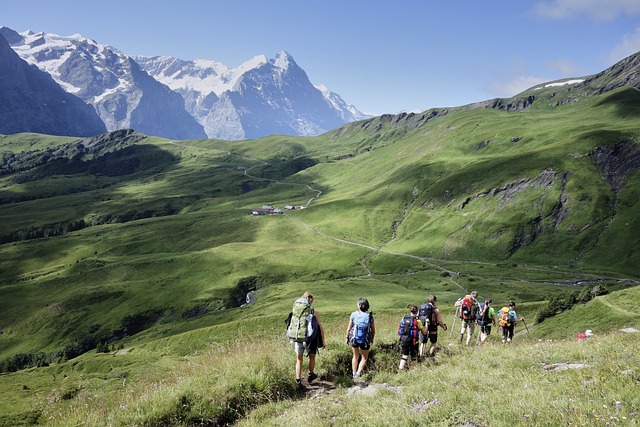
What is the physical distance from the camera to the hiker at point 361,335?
1617 cm

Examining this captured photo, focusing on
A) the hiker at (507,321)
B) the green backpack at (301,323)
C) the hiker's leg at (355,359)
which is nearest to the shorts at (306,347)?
the green backpack at (301,323)

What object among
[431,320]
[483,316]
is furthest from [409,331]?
[483,316]

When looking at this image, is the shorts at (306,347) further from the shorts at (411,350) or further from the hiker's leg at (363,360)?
the shorts at (411,350)

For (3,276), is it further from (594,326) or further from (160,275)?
(594,326)

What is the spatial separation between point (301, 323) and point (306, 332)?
0.47m

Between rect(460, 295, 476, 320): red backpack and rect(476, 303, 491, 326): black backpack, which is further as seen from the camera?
rect(476, 303, 491, 326): black backpack

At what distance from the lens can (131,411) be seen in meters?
12.4

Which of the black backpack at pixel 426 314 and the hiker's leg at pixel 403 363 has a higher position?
the black backpack at pixel 426 314

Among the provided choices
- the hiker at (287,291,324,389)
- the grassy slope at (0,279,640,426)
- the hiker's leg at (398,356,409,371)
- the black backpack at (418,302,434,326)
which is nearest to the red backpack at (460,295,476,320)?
the grassy slope at (0,279,640,426)

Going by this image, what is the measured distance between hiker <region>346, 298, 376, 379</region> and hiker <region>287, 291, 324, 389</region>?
1388mm

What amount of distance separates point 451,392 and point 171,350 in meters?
82.8

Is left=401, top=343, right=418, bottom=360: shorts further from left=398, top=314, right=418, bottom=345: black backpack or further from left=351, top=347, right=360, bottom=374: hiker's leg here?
left=351, top=347, right=360, bottom=374: hiker's leg

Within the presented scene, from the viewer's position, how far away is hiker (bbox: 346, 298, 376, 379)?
53.1ft

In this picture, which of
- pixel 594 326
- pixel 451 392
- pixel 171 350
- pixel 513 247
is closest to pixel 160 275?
pixel 171 350
